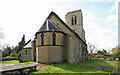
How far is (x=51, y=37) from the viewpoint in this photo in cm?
1775

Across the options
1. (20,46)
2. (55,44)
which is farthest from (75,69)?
(20,46)

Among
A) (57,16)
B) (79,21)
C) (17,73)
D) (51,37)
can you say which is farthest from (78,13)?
(17,73)

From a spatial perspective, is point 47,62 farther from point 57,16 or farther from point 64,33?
point 57,16

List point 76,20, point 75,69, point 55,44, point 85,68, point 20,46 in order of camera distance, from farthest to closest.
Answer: point 20,46
point 76,20
point 55,44
point 85,68
point 75,69

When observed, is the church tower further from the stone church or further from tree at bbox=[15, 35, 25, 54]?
tree at bbox=[15, 35, 25, 54]

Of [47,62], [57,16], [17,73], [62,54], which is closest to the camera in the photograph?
[17,73]

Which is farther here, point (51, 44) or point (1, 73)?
point (51, 44)

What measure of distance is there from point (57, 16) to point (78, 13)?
36.2 ft

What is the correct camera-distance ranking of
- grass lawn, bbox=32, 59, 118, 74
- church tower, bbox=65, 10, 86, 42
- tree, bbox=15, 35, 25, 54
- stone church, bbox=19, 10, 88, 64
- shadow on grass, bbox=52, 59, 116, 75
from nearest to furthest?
1. grass lawn, bbox=32, 59, 118, 74
2. shadow on grass, bbox=52, 59, 116, 75
3. stone church, bbox=19, 10, 88, 64
4. church tower, bbox=65, 10, 86, 42
5. tree, bbox=15, 35, 25, 54

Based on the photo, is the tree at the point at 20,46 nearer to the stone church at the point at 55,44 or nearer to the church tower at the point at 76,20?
the church tower at the point at 76,20

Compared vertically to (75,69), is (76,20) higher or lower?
higher

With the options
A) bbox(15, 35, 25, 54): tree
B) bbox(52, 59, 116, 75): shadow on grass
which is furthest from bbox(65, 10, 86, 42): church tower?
bbox(15, 35, 25, 54): tree

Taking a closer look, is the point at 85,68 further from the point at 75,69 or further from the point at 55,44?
the point at 55,44

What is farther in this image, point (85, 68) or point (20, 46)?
point (20, 46)
